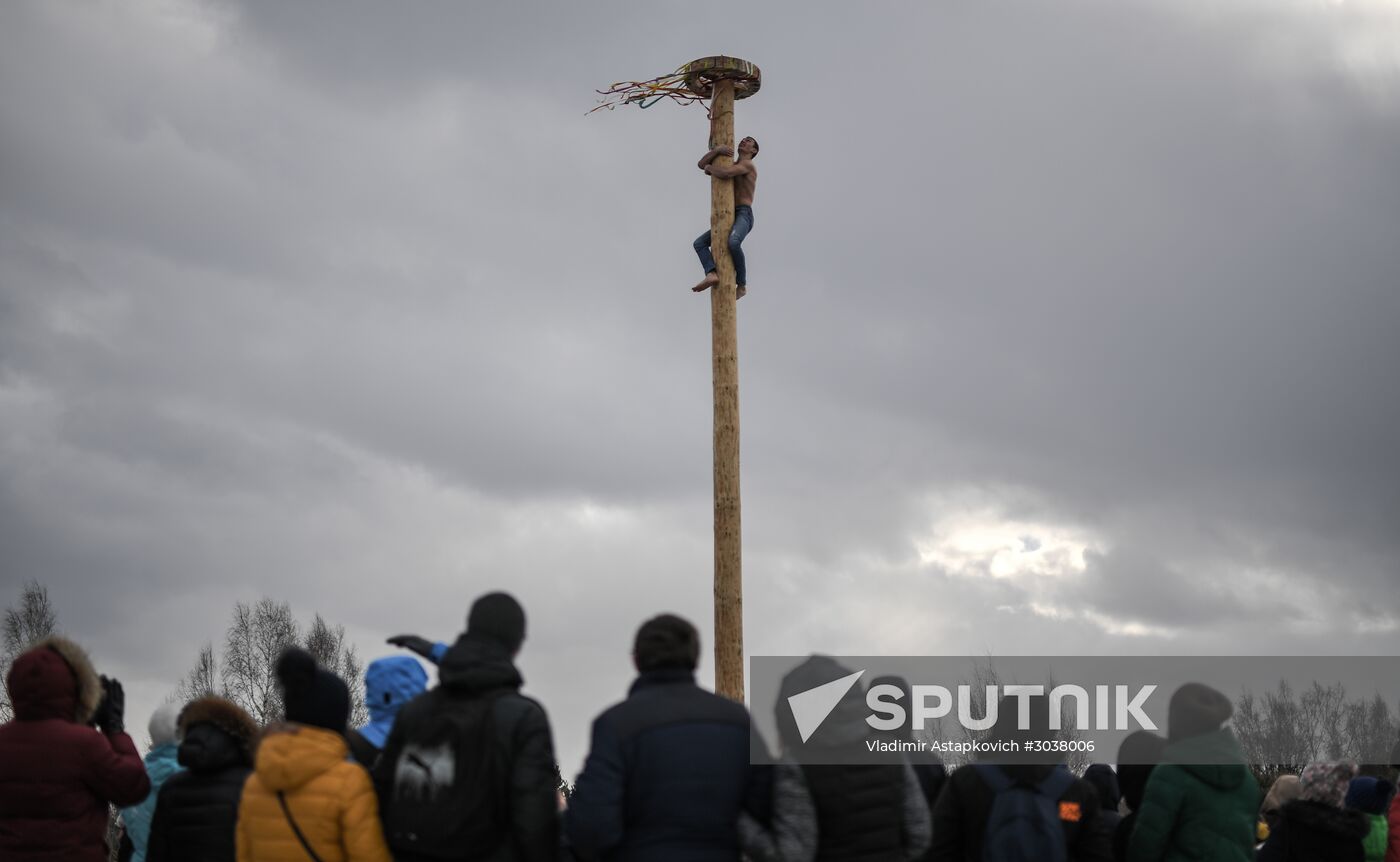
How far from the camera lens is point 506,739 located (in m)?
5.36

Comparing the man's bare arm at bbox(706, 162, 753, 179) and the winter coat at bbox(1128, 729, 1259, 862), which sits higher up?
the man's bare arm at bbox(706, 162, 753, 179)

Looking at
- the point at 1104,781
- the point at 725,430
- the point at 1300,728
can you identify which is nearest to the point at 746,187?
the point at 725,430

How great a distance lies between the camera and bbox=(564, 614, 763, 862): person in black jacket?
17.3 ft

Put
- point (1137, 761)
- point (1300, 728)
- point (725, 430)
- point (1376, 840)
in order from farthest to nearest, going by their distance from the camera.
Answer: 1. point (1300, 728)
2. point (725, 430)
3. point (1376, 840)
4. point (1137, 761)

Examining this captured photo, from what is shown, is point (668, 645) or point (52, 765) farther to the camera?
point (52, 765)

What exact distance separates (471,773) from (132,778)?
2.27 m

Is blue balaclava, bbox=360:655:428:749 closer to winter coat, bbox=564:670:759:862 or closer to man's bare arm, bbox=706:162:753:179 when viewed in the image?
winter coat, bbox=564:670:759:862

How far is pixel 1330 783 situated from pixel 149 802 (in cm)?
643

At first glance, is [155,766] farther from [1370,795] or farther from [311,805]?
[1370,795]

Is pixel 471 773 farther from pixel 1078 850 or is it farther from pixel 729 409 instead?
pixel 729 409

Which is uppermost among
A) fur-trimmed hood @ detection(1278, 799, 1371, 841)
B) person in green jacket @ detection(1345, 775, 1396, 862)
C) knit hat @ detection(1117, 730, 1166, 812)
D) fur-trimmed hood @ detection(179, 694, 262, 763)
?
fur-trimmed hood @ detection(179, 694, 262, 763)

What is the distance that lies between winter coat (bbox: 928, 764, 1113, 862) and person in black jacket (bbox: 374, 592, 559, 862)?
6.15 ft

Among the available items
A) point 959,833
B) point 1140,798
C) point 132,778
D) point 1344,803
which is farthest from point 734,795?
point 1344,803

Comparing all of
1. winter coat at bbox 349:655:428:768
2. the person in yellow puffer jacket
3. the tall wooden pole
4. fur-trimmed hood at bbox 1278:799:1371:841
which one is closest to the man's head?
the person in yellow puffer jacket
